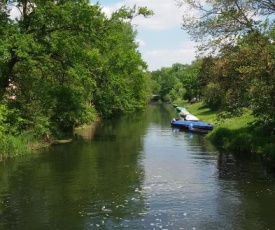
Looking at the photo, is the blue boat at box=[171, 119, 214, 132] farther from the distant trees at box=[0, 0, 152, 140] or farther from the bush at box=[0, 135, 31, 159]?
the bush at box=[0, 135, 31, 159]

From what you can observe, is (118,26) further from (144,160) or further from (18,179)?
(18,179)

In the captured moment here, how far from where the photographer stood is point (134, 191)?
18.3m

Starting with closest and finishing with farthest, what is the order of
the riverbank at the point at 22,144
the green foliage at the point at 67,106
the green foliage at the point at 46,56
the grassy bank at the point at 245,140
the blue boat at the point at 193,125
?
1. the riverbank at the point at 22,144
2. the grassy bank at the point at 245,140
3. the green foliage at the point at 46,56
4. the green foliage at the point at 67,106
5. the blue boat at the point at 193,125

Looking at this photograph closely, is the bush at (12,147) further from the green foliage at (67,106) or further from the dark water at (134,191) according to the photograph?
the green foliage at (67,106)

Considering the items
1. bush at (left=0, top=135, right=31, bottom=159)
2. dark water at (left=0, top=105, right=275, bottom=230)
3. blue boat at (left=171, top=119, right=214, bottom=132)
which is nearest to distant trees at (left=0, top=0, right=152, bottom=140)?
bush at (left=0, top=135, right=31, bottom=159)

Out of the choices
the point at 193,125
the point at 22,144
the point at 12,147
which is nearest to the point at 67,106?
the point at 22,144

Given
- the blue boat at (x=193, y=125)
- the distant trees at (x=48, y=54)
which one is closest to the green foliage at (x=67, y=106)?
the distant trees at (x=48, y=54)

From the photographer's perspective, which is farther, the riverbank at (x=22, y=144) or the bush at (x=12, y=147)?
the riverbank at (x=22, y=144)

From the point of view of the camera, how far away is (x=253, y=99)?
78.8 feet

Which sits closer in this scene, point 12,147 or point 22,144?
point 12,147

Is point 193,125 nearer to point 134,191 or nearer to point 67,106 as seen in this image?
point 67,106

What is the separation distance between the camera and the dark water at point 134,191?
1428 cm

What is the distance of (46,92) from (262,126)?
1619 centimetres

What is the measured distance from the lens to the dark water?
14.3 meters
